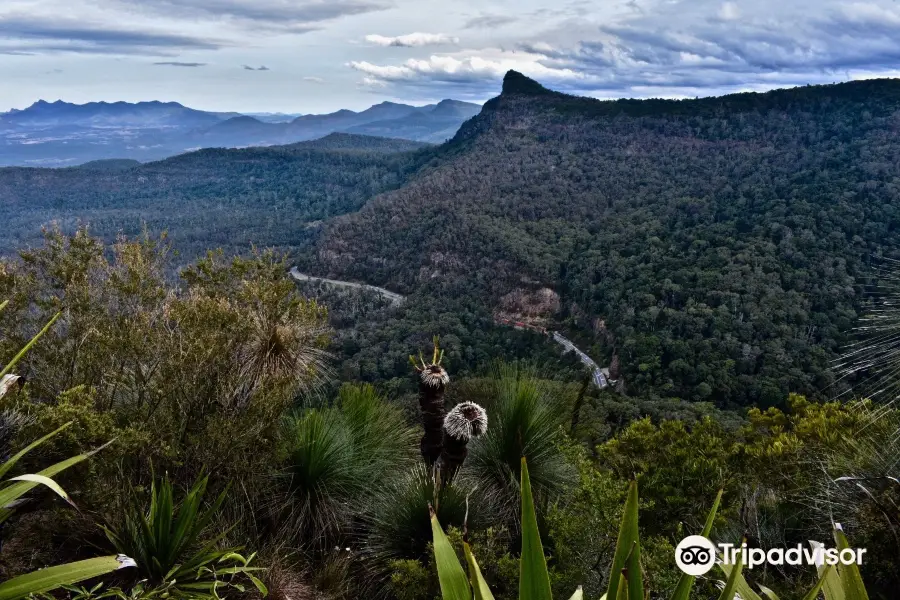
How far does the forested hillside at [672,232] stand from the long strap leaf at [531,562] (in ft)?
44.3

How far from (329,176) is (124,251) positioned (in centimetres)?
13302

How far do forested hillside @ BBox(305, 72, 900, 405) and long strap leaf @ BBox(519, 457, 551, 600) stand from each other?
44.3 ft

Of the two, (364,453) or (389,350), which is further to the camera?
(389,350)

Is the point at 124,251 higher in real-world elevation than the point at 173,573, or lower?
higher

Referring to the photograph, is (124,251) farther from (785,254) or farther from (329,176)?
(329,176)

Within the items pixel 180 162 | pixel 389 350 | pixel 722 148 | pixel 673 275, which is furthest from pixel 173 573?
pixel 180 162

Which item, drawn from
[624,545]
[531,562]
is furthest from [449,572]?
[624,545]

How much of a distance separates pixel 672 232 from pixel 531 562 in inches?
2065

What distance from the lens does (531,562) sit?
4.54 feet

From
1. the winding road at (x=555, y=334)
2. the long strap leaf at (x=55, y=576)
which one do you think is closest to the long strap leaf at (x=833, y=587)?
the long strap leaf at (x=55, y=576)

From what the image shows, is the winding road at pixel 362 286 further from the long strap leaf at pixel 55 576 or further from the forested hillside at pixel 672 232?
the long strap leaf at pixel 55 576

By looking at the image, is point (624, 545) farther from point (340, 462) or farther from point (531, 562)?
point (340, 462)

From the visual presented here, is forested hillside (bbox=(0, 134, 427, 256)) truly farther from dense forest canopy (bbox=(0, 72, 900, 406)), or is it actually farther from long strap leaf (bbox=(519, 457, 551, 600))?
long strap leaf (bbox=(519, 457, 551, 600))

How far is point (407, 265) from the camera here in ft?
195
